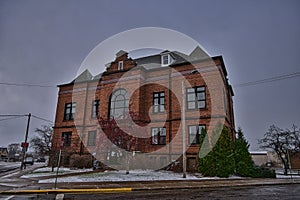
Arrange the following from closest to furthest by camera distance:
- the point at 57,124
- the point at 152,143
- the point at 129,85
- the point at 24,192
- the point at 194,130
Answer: the point at 24,192 → the point at 194,130 → the point at 152,143 → the point at 129,85 → the point at 57,124

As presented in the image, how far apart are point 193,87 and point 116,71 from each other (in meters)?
8.80

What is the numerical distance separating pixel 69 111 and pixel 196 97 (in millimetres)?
16233

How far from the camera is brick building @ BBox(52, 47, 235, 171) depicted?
20.7 m

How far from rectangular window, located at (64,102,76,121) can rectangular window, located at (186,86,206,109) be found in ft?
48.1

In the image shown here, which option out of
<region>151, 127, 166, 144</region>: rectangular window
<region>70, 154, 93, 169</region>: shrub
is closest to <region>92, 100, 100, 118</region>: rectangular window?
<region>70, 154, 93, 169</region>: shrub

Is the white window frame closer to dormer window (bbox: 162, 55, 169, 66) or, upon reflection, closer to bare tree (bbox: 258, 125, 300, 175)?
dormer window (bbox: 162, 55, 169, 66)

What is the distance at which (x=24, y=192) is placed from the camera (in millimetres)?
9555

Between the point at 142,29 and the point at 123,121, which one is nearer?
the point at 123,121

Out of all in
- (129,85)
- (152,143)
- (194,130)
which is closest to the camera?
(194,130)

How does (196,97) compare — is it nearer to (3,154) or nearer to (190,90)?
(190,90)

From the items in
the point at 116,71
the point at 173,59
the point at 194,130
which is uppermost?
the point at 173,59

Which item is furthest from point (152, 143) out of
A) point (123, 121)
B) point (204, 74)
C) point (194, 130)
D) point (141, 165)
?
point (204, 74)

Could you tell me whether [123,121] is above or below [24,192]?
above

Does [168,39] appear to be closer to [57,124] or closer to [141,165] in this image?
[141,165]
